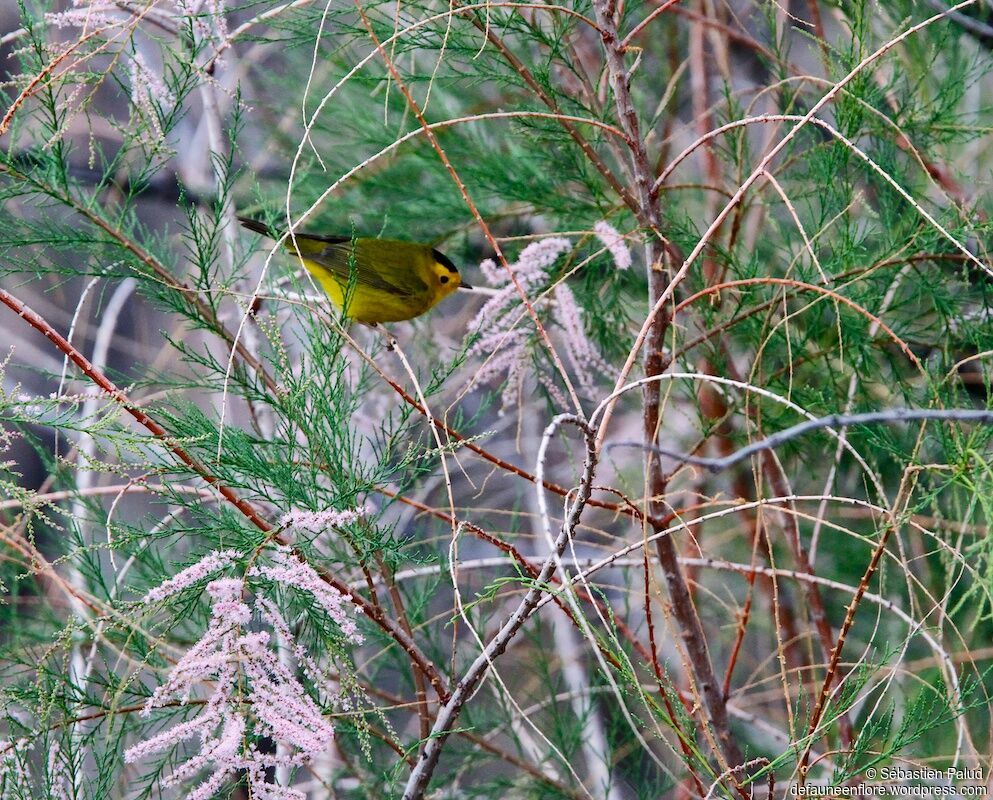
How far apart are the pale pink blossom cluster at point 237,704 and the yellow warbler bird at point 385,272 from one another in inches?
48.1

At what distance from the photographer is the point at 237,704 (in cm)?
98

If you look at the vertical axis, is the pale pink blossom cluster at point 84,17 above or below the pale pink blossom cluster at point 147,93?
above

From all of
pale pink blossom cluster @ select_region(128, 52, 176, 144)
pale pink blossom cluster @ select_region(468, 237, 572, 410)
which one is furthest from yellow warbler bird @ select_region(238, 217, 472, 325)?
pale pink blossom cluster @ select_region(128, 52, 176, 144)

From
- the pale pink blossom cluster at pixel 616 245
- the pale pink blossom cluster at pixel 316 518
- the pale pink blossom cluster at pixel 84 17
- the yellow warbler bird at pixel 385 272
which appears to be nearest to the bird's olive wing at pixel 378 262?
the yellow warbler bird at pixel 385 272

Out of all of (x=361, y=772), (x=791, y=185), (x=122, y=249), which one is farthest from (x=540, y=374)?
(x=791, y=185)

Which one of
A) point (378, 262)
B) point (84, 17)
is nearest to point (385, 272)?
point (378, 262)

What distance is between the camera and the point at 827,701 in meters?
1.09

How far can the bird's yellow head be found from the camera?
2328mm

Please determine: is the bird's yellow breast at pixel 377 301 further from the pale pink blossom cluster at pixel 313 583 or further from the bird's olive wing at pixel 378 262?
the pale pink blossom cluster at pixel 313 583

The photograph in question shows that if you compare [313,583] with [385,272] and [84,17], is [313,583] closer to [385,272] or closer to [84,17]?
[84,17]

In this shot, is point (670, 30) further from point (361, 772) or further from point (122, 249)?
point (361, 772)

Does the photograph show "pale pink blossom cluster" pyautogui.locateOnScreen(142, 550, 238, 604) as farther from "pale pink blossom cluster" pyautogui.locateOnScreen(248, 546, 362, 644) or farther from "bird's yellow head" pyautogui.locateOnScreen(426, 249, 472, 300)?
"bird's yellow head" pyautogui.locateOnScreen(426, 249, 472, 300)

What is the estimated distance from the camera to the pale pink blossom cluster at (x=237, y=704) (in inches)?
37.2

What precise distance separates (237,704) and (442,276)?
152 centimetres
